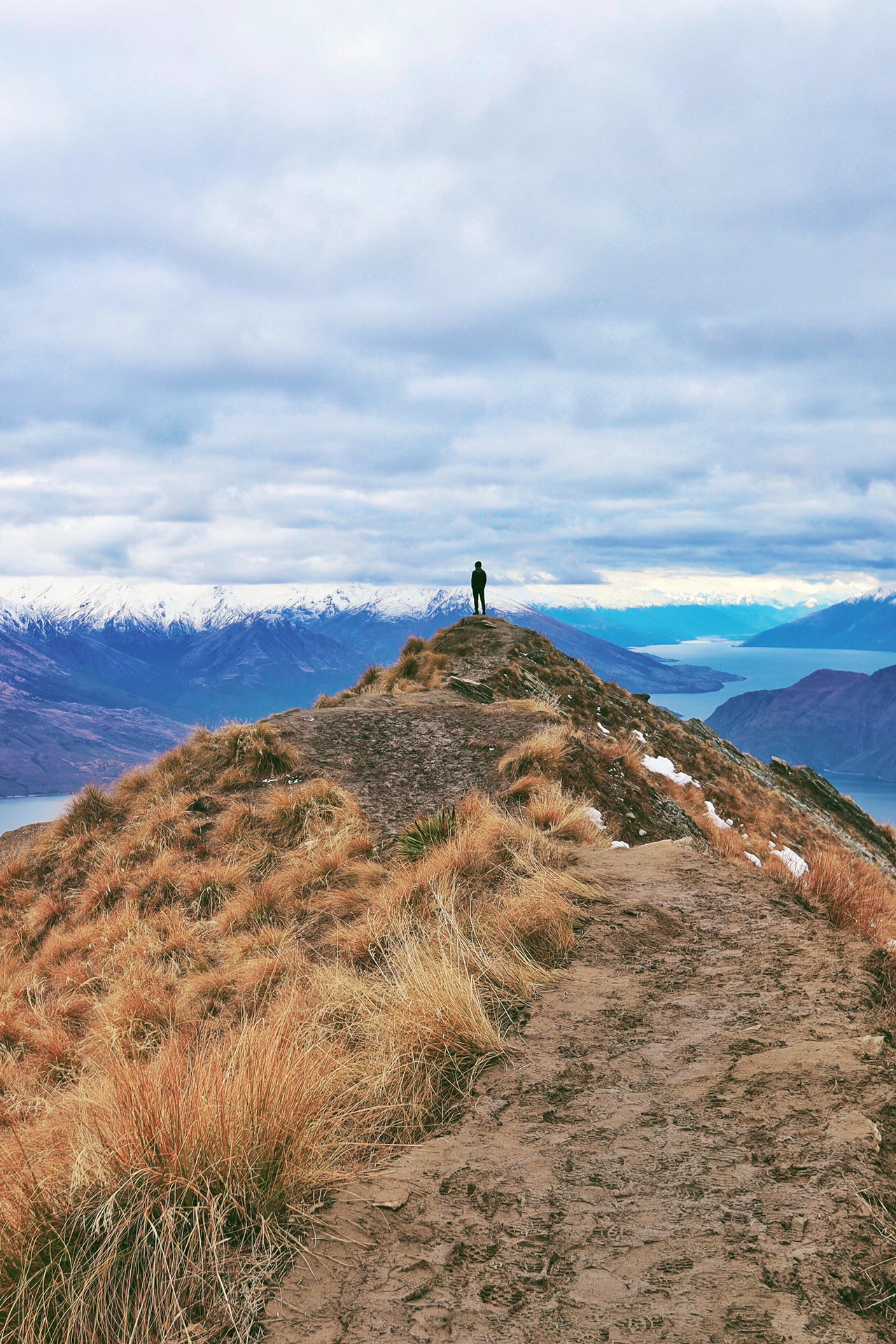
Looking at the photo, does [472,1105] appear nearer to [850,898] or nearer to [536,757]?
[850,898]

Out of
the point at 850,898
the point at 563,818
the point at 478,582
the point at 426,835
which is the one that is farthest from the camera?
the point at 478,582

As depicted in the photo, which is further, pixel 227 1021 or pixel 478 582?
pixel 478 582

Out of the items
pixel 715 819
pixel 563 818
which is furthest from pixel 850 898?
pixel 715 819

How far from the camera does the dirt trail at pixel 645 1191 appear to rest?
222 centimetres

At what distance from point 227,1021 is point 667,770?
1479 cm

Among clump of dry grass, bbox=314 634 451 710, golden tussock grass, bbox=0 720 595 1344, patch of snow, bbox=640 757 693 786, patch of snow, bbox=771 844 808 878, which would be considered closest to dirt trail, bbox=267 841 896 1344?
golden tussock grass, bbox=0 720 595 1344

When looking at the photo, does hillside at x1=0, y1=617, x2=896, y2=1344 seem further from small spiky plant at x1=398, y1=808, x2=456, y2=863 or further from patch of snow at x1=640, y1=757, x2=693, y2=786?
patch of snow at x1=640, y1=757, x2=693, y2=786

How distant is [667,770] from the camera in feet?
62.0

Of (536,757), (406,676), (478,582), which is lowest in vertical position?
(536,757)

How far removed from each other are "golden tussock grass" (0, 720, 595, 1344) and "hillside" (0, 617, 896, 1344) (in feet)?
0.07

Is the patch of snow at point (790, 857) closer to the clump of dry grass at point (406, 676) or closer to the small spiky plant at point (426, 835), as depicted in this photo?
the small spiky plant at point (426, 835)

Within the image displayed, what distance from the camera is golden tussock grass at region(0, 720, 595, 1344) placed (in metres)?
2.50

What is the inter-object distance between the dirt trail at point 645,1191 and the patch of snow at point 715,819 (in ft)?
39.4

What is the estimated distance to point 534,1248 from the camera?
2520 mm
